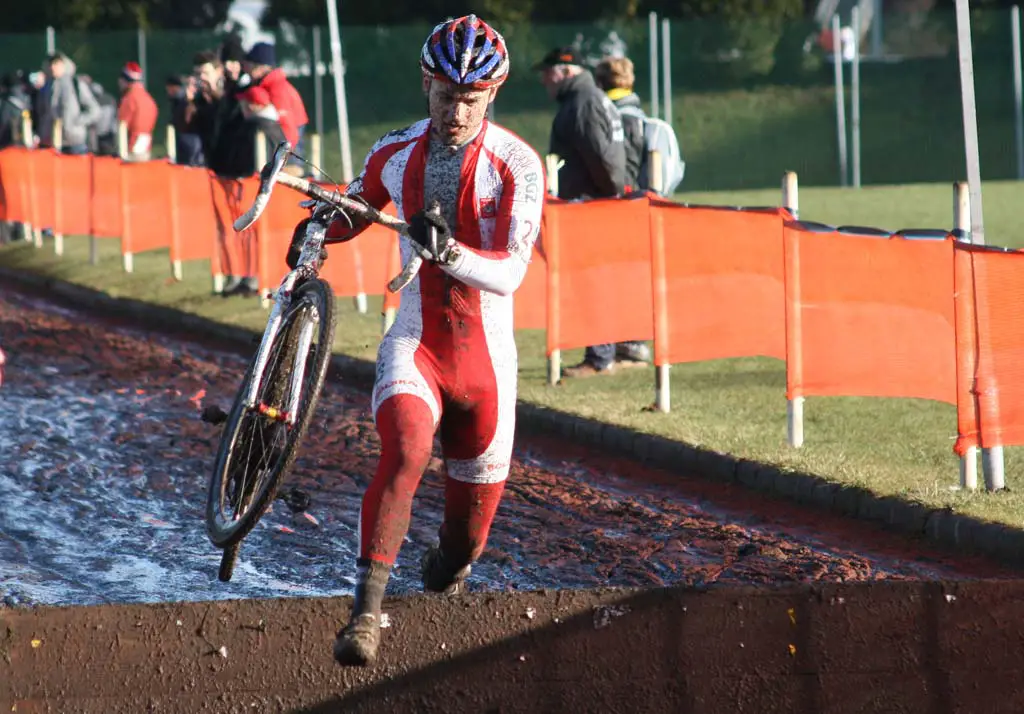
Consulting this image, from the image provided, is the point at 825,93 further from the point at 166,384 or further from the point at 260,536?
the point at 260,536

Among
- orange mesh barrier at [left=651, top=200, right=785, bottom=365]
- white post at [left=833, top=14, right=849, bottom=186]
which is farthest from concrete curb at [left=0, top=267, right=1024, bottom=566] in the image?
white post at [left=833, top=14, right=849, bottom=186]

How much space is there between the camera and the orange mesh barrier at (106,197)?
2069cm

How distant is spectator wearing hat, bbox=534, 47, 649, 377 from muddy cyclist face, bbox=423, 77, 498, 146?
6.89 m

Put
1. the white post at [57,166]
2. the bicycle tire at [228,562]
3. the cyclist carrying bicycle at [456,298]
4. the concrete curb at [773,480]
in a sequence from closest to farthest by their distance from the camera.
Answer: the cyclist carrying bicycle at [456,298] < the bicycle tire at [228,562] < the concrete curb at [773,480] < the white post at [57,166]

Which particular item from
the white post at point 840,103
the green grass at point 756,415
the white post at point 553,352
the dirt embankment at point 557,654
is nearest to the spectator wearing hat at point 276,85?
the green grass at point 756,415

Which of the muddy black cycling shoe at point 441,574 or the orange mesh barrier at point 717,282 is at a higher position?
the orange mesh barrier at point 717,282

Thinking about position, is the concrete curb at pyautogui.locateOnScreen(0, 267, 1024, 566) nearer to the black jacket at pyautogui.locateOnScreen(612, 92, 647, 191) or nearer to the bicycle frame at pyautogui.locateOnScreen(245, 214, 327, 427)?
the bicycle frame at pyautogui.locateOnScreen(245, 214, 327, 427)

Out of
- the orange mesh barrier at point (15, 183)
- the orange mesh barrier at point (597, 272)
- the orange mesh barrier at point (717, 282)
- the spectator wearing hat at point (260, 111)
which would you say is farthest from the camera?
the orange mesh barrier at point (15, 183)

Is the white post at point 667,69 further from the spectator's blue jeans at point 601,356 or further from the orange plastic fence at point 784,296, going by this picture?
the spectator's blue jeans at point 601,356

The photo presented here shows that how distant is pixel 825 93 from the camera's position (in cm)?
3384

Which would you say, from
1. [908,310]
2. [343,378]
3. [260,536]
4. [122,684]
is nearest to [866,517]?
[908,310]

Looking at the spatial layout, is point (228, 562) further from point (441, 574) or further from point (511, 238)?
point (511, 238)

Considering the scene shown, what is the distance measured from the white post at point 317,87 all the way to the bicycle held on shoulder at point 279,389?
2609 cm

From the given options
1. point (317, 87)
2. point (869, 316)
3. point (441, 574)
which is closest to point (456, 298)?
point (441, 574)
